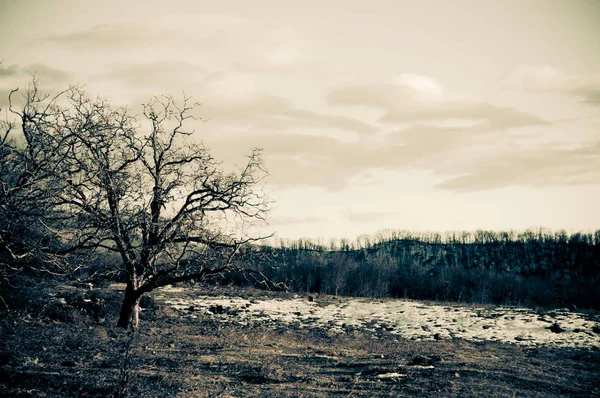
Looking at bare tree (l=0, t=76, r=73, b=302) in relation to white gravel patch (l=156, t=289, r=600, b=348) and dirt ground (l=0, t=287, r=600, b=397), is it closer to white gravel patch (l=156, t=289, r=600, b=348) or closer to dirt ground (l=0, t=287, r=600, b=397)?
dirt ground (l=0, t=287, r=600, b=397)

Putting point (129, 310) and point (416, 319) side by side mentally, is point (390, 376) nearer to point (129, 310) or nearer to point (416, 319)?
point (129, 310)

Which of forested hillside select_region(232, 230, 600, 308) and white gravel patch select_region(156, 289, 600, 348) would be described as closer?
white gravel patch select_region(156, 289, 600, 348)

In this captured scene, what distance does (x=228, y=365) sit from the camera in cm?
1310

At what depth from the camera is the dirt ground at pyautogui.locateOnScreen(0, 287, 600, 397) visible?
979cm

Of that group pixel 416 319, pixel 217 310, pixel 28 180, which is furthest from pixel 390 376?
pixel 416 319

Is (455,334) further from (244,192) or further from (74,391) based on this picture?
(74,391)

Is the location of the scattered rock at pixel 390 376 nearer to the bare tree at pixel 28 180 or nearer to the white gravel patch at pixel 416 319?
the bare tree at pixel 28 180

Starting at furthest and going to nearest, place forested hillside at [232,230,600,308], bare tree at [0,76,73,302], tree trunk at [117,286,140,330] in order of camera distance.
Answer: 1. forested hillside at [232,230,600,308]
2. tree trunk at [117,286,140,330]
3. bare tree at [0,76,73,302]

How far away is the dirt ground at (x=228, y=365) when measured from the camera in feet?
32.1

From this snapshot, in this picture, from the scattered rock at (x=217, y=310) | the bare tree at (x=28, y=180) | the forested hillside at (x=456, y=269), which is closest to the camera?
the bare tree at (x=28, y=180)

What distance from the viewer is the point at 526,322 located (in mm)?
32969

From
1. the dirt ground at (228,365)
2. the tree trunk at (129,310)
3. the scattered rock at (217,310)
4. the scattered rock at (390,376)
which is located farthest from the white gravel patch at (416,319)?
the scattered rock at (390,376)

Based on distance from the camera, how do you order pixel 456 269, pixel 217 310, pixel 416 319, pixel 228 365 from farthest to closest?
pixel 456 269 → pixel 416 319 → pixel 217 310 → pixel 228 365

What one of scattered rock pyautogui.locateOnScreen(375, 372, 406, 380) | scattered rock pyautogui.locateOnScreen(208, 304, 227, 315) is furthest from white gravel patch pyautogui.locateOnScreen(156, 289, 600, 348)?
scattered rock pyautogui.locateOnScreen(375, 372, 406, 380)
